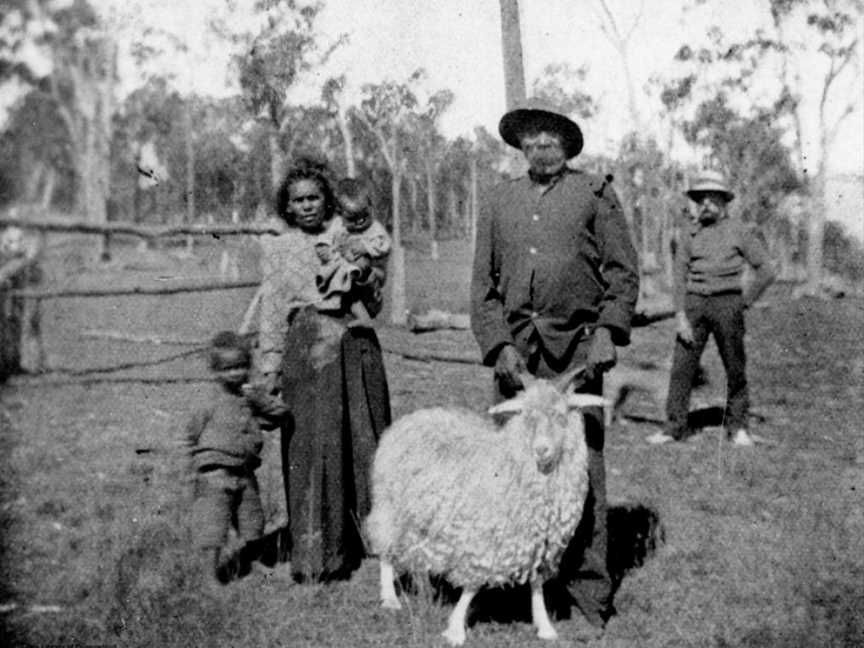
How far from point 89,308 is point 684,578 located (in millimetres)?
14536

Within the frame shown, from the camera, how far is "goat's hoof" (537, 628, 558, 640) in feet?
15.1

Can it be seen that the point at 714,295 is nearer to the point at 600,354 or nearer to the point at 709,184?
the point at 709,184

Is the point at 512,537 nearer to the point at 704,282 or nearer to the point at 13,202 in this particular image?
the point at 13,202

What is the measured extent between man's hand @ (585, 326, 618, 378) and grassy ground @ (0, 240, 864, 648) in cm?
134

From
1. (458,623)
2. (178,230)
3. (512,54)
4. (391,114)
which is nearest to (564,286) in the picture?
(458,623)

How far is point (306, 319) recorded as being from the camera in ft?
17.8

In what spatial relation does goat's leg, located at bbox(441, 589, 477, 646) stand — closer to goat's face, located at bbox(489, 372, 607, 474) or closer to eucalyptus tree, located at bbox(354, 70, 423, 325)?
goat's face, located at bbox(489, 372, 607, 474)

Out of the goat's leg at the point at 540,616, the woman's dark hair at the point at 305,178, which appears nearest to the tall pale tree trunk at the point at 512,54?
the woman's dark hair at the point at 305,178

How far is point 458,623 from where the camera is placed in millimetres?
4512

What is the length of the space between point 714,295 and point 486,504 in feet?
17.7

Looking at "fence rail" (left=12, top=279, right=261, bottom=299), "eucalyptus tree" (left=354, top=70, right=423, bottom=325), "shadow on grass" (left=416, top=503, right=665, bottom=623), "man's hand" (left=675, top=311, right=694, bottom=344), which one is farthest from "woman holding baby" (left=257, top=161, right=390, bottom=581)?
"eucalyptus tree" (left=354, top=70, right=423, bottom=325)

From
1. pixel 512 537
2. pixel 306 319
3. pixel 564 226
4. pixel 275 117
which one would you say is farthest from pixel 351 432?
pixel 275 117

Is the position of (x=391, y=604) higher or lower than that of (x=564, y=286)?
lower

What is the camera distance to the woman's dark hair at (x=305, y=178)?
5434mm
